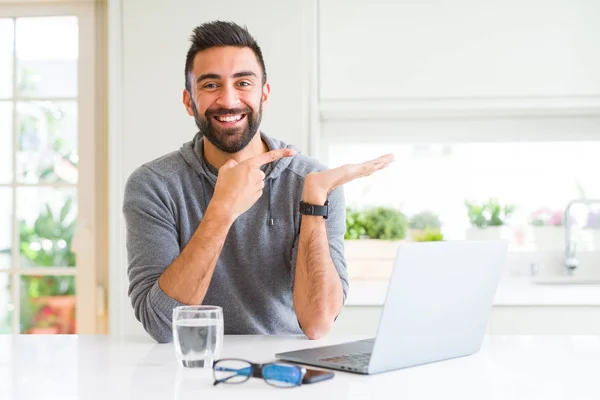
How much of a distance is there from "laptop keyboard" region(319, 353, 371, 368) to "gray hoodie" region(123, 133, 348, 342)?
1.74ft

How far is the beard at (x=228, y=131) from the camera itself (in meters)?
2.10

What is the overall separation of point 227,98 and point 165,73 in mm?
1212

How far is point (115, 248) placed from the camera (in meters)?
3.18

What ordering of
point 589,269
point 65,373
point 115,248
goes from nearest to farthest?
point 65,373
point 115,248
point 589,269

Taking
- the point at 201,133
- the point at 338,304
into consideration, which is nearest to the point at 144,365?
the point at 338,304

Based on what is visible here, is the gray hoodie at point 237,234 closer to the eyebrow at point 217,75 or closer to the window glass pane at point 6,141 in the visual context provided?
the eyebrow at point 217,75

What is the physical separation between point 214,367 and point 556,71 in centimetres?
245

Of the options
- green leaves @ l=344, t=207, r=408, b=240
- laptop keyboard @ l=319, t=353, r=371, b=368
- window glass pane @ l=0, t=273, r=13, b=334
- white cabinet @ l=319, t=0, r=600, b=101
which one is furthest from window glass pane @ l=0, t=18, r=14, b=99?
laptop keyboard @ l=319, t=353, r=371, b=368

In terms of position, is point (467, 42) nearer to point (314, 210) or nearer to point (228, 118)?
point (228, 118)

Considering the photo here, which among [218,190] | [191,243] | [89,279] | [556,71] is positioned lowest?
[89,279]

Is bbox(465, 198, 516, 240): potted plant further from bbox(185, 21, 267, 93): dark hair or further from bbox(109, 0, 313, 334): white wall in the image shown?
bbox(185, 21, 267, 93): dark hair

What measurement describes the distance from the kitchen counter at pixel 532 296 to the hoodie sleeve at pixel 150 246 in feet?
3.91

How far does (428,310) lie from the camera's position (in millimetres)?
1393

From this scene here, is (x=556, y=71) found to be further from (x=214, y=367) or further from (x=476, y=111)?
(x=214, y=367)
